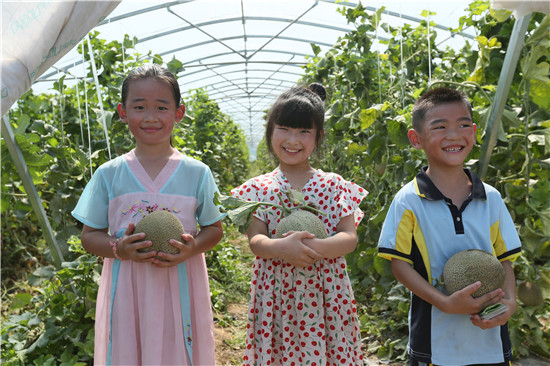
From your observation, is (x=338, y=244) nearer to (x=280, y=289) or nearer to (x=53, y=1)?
(x=280, y=289)

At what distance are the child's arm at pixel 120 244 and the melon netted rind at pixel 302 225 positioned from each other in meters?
0.47

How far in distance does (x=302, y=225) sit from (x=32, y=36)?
3.37ft

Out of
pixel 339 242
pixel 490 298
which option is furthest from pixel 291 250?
pixel 490 298

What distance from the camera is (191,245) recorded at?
5.61 feet

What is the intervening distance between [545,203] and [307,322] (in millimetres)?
1469

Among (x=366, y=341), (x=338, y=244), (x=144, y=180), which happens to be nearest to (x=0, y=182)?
(x=144, y=180)

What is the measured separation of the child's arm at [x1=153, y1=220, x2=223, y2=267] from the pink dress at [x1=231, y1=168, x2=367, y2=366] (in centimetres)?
19

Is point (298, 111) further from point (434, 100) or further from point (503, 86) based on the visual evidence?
point (503, 86)

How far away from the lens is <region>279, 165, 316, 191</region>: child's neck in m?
1.99

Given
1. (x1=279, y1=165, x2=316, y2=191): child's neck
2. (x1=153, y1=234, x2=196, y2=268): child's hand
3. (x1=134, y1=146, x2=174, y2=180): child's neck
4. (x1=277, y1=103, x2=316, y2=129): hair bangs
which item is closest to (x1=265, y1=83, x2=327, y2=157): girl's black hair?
(x1=277, y1=103, x2=316, y2=129): hair bangs

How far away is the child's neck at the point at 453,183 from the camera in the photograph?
5.71 feet

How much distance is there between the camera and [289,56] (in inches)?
541

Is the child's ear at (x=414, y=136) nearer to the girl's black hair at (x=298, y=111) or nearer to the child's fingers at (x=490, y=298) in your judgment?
the girl's black hair at (x=298, y=111)

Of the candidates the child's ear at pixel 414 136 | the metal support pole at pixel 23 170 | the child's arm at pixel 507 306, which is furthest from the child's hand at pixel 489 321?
the metal support pole at pixel 23 170
